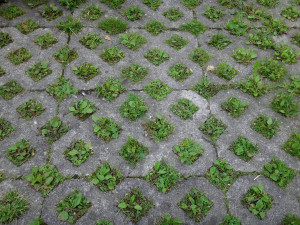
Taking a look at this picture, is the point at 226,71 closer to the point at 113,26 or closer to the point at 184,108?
the point at 184,108

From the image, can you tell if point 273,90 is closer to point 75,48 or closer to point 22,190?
point 75,48

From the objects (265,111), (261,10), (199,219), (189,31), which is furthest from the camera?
(261,10)

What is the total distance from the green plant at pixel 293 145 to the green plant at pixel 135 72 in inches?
67.6

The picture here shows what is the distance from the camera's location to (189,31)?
385cm

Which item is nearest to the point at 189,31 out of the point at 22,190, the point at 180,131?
the point at 180,131

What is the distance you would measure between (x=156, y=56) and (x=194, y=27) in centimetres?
76

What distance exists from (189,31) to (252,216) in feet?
8.01

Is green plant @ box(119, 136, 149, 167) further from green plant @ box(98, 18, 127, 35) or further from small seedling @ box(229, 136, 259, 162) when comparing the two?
green plant @ box(98, 18, 127, 35)

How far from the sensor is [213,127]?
118 inches

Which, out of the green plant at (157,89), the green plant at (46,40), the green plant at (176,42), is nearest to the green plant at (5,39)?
the green plant at (46,40)

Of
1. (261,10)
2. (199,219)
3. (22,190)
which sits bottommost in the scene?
(22,190)

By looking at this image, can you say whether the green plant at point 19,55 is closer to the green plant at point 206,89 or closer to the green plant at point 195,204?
the green plant at point 206,89

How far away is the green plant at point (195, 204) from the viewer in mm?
2488

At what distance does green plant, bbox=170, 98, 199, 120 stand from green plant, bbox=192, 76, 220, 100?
0.20m
